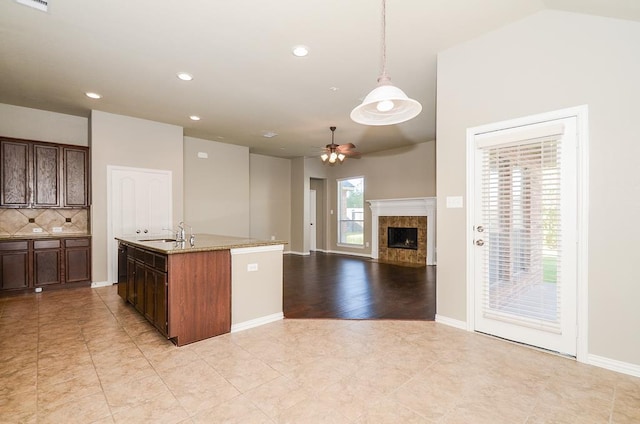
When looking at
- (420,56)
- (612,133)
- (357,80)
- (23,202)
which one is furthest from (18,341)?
(612,133)

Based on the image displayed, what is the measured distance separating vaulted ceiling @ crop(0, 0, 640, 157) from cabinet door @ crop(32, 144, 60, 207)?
78 cm

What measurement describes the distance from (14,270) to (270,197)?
5926 millimetres

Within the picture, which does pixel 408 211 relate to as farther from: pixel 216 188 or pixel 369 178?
pixel 216 188

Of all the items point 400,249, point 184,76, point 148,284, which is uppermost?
point 184,76

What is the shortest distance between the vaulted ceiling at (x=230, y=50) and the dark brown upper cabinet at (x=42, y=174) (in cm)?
74

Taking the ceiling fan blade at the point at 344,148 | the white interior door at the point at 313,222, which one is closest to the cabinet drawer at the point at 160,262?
the ceiling fan blade at the point at 344,148

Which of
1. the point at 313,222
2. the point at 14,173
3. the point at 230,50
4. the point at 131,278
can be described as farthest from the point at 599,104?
the point at 313,222

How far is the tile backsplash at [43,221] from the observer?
506 cm

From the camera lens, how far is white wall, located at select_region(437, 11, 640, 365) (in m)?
2.37

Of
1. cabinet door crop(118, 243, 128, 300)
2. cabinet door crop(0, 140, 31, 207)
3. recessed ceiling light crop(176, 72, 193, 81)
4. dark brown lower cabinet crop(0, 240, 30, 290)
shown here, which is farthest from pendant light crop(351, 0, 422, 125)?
cabinet door crop(0, 140, 31, 207)

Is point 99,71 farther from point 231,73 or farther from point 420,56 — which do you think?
Result: point 420,56

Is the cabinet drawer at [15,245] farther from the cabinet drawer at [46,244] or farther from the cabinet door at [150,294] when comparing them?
the cabinet door at [150,294]

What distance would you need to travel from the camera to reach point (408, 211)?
26.4 feet

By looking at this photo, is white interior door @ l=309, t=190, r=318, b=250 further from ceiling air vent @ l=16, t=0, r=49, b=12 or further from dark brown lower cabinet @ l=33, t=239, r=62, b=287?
ceiling air vent @ l=16, t=0, r=49, b=12
